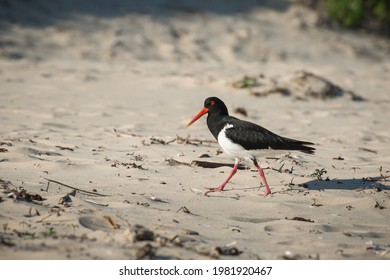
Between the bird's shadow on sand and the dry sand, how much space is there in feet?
0.11

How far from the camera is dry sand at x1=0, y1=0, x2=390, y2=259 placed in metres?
5.09

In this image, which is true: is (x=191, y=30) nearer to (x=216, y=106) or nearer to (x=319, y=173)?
(x=216, y=106)

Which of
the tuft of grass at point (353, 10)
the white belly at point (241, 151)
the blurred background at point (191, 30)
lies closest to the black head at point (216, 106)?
the white belly at point (241, 151)

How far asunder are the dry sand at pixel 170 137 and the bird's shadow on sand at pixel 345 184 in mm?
33

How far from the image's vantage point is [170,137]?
30.2 feet

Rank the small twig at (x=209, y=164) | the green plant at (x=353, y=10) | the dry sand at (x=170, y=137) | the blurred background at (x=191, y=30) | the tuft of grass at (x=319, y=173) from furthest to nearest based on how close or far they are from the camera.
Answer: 1. the green plant at (x=353, y=10)
2. the blurred background at (x=191, y=30)
3. the small twig at (x=209, y=164)
4. the tuft of grass at (x=319, y=173)
5. the dry sand at (x=170, y=137)

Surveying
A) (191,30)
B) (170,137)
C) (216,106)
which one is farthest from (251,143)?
(191,30)

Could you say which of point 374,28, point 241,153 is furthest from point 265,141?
point 374,28

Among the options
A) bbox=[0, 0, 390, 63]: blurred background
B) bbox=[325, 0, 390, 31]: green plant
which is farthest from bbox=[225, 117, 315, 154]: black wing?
bbox=[325, 0, 390, 31]: green plant

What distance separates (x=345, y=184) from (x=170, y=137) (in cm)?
309

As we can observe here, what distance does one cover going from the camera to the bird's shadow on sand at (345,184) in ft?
23.1

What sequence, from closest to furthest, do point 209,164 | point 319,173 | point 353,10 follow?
point 319,173 → point 209,164 → point 353,10

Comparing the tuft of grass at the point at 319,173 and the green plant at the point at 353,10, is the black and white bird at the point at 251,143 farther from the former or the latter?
the green plant at the point at 353,10

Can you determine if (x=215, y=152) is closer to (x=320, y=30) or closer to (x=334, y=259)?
(x=334, y=259)
